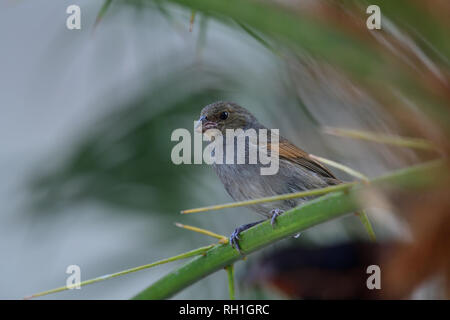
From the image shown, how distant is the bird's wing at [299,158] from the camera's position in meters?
2.57

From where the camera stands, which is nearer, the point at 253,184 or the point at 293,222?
the point at 293,222

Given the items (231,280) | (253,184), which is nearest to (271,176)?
(253,184)

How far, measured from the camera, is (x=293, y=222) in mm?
1406

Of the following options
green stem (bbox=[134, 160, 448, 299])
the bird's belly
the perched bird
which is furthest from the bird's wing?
green stem (bbox=[134, 160, 448, 299])

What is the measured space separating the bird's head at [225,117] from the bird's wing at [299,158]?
9.5 inches

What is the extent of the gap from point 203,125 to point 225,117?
16 centimetres

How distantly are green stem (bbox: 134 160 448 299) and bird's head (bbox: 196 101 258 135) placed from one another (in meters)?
1.10

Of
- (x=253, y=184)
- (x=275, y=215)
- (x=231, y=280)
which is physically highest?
(x=253, y=184)

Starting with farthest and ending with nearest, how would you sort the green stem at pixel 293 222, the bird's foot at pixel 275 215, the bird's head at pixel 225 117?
the bird's head at pixel 225 117 < the bird's foot at pixel 275 215 < the green stem at pixel 293 222

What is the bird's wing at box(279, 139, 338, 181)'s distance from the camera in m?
2.57

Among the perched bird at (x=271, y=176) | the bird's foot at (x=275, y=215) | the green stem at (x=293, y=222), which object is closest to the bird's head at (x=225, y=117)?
the perched bird at (x=271, y=176)

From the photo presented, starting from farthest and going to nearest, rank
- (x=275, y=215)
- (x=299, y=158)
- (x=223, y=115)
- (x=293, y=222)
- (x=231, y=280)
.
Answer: (x=223, y=115) → (x=299, y=158) → (x=275, y=215) → (x=231, y=280) → (x=293, y=222)

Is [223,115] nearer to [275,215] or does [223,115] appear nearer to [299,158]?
[299,158]

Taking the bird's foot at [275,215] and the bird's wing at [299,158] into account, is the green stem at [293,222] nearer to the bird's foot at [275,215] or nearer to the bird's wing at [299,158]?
the bird's foot at [275,215]
